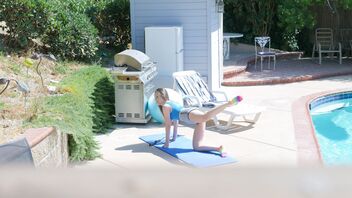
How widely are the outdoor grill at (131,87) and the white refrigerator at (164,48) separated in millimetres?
1363

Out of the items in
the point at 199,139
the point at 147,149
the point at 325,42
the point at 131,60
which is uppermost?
the point at 325,42

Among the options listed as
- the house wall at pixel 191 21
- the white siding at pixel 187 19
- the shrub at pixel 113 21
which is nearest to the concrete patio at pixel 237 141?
the house wall at pixel 191 21

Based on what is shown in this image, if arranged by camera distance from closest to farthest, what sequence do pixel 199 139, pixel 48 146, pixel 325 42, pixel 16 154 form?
1. pixel 16 154
2. pixel 48 146
3. pixel 199 139
4. pixel 325 42

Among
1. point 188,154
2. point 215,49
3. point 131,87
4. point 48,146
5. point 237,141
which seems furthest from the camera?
point 215,49

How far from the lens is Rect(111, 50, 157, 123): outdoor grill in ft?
23.5

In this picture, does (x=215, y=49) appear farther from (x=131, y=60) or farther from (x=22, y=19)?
(x=22, y=19)

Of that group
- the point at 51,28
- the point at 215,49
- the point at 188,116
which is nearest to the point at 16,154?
the point at 188,116

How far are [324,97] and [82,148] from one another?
6.31m

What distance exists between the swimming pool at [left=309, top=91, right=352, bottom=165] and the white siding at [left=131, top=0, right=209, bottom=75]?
237cm

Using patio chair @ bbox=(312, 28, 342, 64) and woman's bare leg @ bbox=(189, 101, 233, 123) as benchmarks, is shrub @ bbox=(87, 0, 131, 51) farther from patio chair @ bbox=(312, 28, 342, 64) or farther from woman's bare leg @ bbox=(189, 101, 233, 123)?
woman's bare leg @ bbox=(189, 101, 233, 123)

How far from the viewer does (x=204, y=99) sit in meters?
7.59

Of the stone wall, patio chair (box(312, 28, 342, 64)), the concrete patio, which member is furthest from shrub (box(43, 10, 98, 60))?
patio chair (box(312, 28, 342, 64))

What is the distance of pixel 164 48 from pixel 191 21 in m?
0.88

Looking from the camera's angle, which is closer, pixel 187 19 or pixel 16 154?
pixel 16 154
